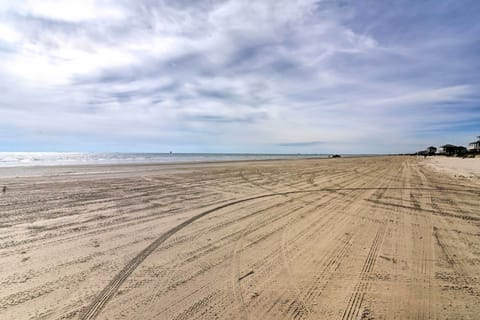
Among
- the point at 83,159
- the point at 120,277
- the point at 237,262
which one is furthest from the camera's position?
the point at 83,159

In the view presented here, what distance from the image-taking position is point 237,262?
3.64 metres

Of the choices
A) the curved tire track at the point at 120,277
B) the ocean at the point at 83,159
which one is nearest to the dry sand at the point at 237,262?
the curved tire track at the point at 120,277

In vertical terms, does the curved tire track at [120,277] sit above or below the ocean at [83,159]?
below

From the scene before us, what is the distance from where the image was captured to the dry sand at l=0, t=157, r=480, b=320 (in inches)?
103

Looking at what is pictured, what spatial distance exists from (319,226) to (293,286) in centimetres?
259

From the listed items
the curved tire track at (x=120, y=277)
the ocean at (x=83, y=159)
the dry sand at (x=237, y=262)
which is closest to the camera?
the curved tire track at (x=120, y=277)

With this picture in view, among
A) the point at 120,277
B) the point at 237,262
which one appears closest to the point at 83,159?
the point at 120,277

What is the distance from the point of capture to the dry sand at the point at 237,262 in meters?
2.62

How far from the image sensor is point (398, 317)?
250cm

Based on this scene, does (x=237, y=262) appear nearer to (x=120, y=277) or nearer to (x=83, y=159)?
(x=120, y=277)

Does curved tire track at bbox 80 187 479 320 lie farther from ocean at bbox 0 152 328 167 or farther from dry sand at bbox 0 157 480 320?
ocean at bbox 0 152 328 167

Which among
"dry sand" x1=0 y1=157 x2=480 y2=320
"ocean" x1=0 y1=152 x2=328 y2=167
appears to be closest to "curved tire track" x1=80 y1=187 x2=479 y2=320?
"dry sand" x1=0 y1=157 x2=480 y2=320

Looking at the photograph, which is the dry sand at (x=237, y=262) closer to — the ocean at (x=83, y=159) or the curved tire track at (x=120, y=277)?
the curved tire track at (x=120, y=277)

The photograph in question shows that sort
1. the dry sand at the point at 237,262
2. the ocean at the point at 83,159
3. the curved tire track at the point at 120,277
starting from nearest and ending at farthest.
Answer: the curved tire track at the point at 120,277
the dry sand at the point at 237,262
the ocean at the point at 83,159
